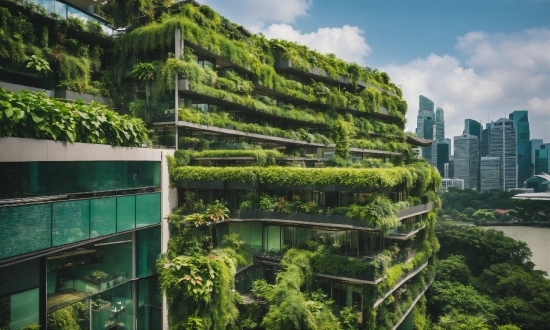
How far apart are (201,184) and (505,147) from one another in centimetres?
13517

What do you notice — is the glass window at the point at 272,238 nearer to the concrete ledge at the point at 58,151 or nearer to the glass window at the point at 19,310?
the concrete ledge at the point at 58,151

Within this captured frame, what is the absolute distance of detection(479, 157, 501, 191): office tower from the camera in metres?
127

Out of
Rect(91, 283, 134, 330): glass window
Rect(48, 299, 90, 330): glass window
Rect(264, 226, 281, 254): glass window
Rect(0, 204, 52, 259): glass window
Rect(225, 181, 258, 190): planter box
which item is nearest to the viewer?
Rect(0, 204, 52, 259): glass window

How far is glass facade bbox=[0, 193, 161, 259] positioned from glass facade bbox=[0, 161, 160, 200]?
87cm

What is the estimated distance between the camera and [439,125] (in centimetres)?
18462

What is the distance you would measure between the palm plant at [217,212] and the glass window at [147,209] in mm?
3399

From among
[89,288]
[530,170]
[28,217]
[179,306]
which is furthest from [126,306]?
[530,170]

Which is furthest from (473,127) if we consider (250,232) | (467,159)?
(250,232)

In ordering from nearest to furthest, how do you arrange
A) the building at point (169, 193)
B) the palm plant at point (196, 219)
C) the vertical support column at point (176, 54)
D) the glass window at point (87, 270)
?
1. the building at point (169, 193)
2. the glass window at point (87, 270)
3. the palm plant at point (196, 219)
4. the vertical support column at point (176, 54)

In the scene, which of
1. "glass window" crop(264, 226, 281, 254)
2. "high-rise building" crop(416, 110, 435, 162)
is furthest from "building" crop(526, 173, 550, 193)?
"glass window" crop(264, 226, 281, 254)

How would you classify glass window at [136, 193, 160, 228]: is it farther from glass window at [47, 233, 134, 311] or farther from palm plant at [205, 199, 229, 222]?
palm plant at [205, 199, 229, 222]

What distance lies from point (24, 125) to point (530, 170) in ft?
470

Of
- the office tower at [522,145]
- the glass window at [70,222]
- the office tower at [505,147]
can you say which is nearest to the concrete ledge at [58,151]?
the glass window at [70,222]

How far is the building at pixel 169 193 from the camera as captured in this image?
17.0 metres
